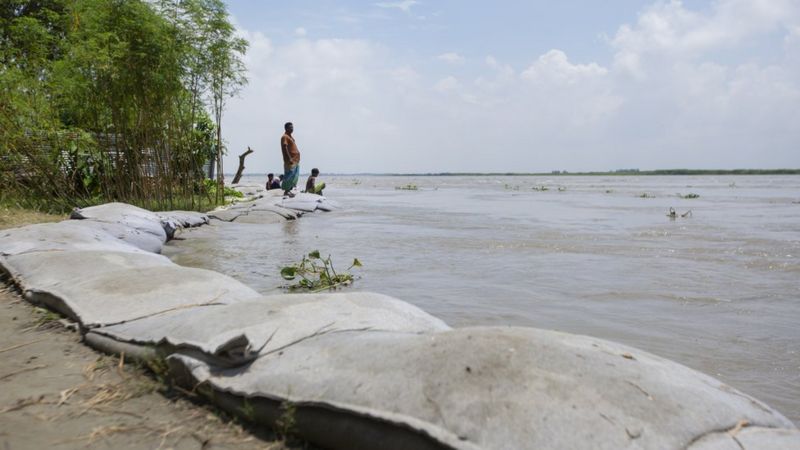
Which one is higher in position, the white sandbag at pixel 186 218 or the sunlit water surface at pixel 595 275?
the white sandbag at pixel 186 218

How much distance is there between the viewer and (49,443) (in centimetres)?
179

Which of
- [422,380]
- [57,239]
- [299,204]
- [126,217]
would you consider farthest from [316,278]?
[299,204]

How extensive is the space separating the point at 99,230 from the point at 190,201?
20.0 feet

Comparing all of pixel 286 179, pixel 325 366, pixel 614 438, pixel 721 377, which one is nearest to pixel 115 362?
pixel 325 366

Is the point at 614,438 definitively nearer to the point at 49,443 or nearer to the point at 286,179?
the point at 49,443

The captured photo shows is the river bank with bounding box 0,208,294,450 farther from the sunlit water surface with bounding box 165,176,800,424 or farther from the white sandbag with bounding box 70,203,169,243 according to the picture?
the white sandbag with bounding box 70,203,169,243

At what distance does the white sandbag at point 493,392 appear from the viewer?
148cm

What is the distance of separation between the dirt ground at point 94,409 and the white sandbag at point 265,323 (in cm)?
18

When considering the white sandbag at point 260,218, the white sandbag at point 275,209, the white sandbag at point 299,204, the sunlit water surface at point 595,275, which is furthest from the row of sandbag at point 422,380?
the white sandbag at point 299,204

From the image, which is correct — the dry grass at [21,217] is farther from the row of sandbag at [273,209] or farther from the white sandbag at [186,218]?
the row of sandbag at [273,209]

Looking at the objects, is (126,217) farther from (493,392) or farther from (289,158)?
(289,158)

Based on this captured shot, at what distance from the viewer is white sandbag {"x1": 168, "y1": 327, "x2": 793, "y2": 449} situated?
58.2 inches

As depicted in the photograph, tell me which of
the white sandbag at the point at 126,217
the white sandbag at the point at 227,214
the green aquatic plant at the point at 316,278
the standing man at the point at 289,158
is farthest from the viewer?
the standing man at the point at 289,158

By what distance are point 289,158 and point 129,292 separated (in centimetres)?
1047
